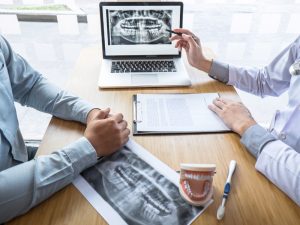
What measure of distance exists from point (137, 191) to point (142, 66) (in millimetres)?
587

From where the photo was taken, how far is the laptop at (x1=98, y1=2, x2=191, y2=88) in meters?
1.02

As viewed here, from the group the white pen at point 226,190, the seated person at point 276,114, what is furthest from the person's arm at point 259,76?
the white pen at point 226,190

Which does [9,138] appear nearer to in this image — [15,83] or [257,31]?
[15,83]

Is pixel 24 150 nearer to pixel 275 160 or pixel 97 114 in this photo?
pixel 97 114

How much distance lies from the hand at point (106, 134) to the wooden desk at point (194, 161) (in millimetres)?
54

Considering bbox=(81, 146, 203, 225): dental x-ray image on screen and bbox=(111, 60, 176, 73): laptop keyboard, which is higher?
bbox=(111, 60, 176, 73): laptop keyboard

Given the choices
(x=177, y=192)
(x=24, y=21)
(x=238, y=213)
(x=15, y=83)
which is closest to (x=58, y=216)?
(x=177, y=192)

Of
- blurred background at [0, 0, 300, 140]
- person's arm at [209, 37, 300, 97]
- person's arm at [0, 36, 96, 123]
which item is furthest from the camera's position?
blurred background at [0, 0, 300, 140]

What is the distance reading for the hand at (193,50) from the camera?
105 centimetres

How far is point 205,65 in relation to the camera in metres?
1.05

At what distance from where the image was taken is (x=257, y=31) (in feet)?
6.85

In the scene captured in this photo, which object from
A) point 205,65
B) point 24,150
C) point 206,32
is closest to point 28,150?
point 24,150

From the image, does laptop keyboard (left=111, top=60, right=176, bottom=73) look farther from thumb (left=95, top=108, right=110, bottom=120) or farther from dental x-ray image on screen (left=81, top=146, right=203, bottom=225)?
dental x-ray image on screen (left=81, top=146, right=203, bottom=225)

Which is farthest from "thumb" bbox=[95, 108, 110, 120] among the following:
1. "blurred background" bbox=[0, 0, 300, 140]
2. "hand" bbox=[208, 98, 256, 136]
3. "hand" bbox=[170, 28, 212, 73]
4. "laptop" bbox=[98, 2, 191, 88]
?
"blurred background" bbox=[0, 0, 300, 140]
